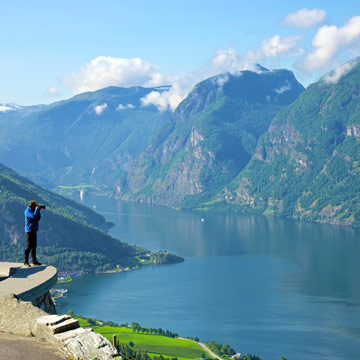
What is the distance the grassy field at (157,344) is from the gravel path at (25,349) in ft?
271

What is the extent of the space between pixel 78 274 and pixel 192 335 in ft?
250

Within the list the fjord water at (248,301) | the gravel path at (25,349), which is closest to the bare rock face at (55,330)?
the gravel path at (25,349)

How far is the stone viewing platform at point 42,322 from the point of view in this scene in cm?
1483

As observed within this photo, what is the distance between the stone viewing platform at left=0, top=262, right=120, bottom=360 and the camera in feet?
48.6

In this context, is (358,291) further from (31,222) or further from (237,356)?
(31,222)

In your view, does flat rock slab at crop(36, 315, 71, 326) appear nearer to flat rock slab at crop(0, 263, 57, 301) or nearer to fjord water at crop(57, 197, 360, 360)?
flat rock slab at crop(0, 263, 57, 301)

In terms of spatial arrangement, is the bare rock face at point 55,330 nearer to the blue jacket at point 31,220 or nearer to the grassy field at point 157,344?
the blue jacket at point 31,220

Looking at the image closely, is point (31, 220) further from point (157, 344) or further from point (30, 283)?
point (157, 344)

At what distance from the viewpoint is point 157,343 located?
104438mm

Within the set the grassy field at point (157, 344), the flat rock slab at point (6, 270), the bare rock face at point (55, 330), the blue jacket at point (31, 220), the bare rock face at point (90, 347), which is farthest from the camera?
the grassy field at point (157, 344)

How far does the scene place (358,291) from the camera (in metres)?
147

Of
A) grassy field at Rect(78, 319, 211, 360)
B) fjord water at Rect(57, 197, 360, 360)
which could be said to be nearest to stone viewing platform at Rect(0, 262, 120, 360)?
grassy field at Rect(78, 319, 211, 360)

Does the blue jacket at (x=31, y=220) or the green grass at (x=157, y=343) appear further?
the green grass at (x=157, y=343)

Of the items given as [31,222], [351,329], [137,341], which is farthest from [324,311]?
[31,222]
